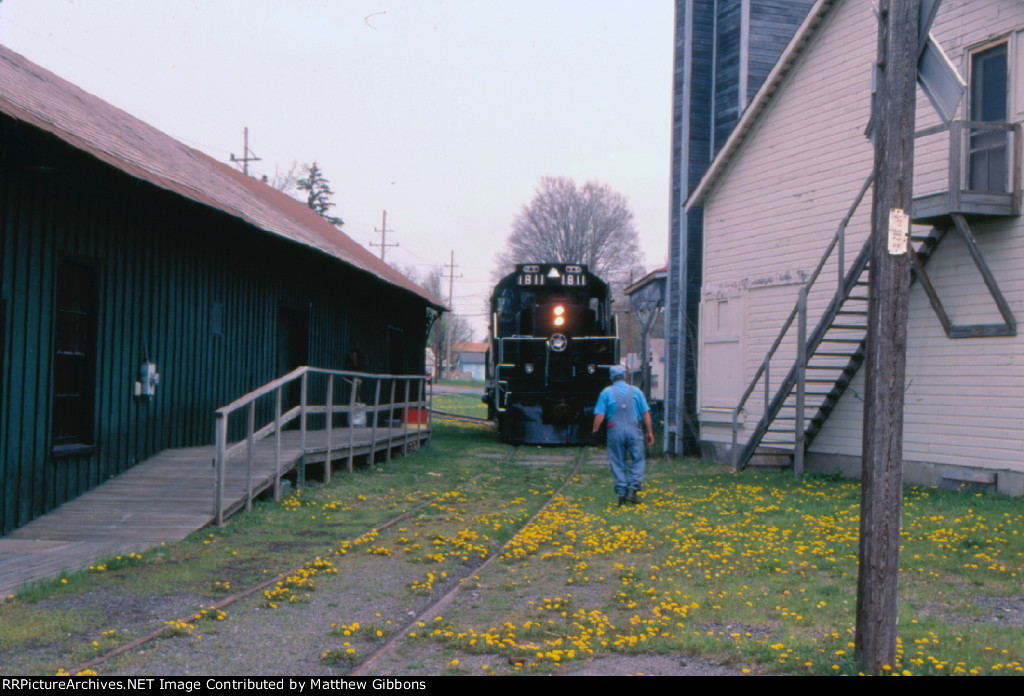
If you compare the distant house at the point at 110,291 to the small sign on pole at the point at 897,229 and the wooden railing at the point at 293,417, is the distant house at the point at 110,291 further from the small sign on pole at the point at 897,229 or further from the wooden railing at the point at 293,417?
the small sign on pole at the point at 897,229

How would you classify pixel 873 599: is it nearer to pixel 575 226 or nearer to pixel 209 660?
pixel 209 660

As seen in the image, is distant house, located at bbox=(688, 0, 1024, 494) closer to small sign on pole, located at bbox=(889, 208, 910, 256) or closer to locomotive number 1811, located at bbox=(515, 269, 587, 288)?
locomotive number 1811, located at bbox=(515, 269, 587, 288)

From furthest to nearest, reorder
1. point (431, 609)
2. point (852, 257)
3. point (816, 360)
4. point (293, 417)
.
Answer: point (816, 360) → point (852, 257) → point (293, 417) → point (431, 609)

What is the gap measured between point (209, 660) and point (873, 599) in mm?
3790

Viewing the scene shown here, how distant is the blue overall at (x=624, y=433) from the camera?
1223cm

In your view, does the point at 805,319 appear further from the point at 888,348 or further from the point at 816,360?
the point at 888,348

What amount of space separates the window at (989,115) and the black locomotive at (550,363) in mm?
10200

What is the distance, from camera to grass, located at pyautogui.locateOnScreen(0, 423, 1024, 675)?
5.65 meters

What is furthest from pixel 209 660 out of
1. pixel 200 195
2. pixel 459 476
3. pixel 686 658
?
pixel 459 476

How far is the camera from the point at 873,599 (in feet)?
16.9

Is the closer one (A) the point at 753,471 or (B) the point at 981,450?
(B) the point at 981,450

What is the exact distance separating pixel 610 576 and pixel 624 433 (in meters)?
4.43

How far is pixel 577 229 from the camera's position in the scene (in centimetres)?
6222

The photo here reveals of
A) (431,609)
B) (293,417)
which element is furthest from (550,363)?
(431,609)
